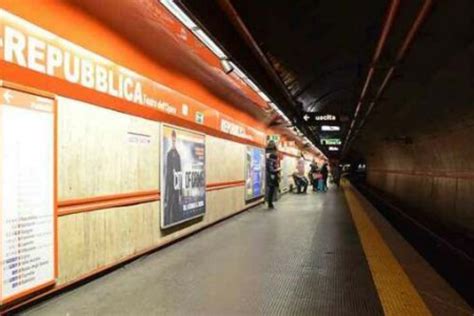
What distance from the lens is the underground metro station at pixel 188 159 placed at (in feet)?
11.8

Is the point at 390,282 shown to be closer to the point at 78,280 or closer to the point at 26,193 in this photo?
the point at 78,280

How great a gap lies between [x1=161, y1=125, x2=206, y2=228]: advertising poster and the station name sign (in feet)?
1.42

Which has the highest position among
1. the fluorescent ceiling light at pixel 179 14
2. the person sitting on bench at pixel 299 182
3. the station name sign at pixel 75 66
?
the fluorescent ceiling light at pixel 179 14

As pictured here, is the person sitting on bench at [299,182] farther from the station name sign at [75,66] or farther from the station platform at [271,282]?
the station name sign at [75,66]

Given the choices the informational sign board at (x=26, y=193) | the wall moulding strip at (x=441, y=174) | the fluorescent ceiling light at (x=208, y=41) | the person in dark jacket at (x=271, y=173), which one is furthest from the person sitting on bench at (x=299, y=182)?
the informational sign board at (x=26, y=193)

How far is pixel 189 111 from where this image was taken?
7355 millimetres

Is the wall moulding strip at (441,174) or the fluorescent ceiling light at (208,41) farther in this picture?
the wall moulding strip at (441,174)

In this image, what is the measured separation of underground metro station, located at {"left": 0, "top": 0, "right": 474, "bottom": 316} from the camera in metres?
3.60

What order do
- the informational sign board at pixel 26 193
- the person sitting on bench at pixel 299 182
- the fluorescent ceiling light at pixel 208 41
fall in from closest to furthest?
the informational sign board at pixel 26 193 → the fluorescent ceiling light at pixel 208 41 → the person sitting on bench at pixel 299 182

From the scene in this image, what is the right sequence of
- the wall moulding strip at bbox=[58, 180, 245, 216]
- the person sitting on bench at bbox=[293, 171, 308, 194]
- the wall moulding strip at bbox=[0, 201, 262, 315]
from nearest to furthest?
the wall moulding strip at bbox=[0, 201, 262, 315]
the wall moulding strip at bbox=[58, 180, 245, 216]
the person sitting on bench at bbox=[293, 171, 308, 194]

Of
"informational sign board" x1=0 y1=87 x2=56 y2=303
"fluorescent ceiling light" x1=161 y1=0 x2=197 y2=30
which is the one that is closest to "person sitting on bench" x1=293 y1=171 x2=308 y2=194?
"fluorescent ceiling light" x1=161 y1=0 x2=197 y2=30

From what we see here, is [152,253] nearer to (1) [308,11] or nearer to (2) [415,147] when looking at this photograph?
(1) [308,11]

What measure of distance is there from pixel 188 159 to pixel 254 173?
18.9 ft

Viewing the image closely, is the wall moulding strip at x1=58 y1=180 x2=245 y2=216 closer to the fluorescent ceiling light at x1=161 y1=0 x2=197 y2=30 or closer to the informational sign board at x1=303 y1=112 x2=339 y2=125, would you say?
the fluorescent ceiling light at x1=161 y1=0 x2=197 y2=30
